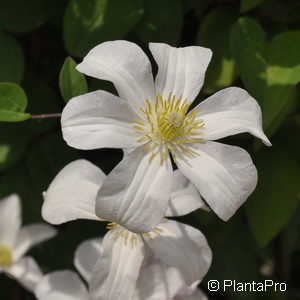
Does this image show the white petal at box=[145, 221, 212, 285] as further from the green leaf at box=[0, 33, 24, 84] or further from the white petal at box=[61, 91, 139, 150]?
the green leaf at box=[0, 33, 24, 84]

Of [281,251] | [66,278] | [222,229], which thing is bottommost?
[281,251]

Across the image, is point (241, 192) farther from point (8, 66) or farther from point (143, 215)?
point (8, 66)

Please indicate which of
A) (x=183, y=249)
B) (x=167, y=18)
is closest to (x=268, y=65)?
(x=167, y=18)

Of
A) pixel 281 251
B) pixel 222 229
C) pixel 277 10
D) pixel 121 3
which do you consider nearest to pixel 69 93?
pixel 121 3

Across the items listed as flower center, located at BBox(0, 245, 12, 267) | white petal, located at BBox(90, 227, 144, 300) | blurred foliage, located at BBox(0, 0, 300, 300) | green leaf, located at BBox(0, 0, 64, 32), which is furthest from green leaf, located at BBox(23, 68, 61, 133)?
white petal, located at BBox(90, 227, 144, 300)

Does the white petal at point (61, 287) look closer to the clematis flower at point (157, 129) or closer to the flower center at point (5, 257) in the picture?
the flower center at point (5, 257)

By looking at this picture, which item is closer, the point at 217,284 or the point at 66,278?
the point at 66,278

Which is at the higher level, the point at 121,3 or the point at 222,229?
the point at 121,3
